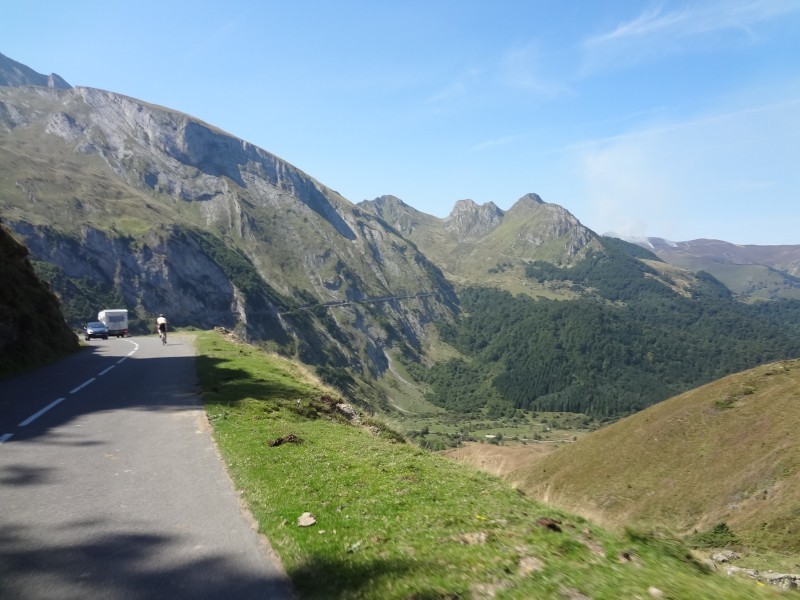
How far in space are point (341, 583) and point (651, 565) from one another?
4371 millimetres

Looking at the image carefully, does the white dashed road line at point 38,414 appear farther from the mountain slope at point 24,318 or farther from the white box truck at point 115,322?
the white box truck at point 115,322

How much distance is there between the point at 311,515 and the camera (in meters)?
8.87

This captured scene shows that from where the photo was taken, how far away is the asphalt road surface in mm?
6484

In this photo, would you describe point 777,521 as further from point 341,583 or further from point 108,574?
point 108,574

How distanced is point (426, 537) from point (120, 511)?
5422 millimetres

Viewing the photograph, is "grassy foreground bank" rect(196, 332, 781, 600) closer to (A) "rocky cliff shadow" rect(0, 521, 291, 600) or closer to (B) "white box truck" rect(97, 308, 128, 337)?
(A) "rocky cliff shadow" rect(0, 521, 291, 600)

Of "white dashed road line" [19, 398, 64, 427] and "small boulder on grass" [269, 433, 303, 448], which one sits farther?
"white dashed road line" [19, 398, 64, 427]

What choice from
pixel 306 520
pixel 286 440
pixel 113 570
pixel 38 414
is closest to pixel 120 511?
pixel 113 570

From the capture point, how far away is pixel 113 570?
6.75 metres

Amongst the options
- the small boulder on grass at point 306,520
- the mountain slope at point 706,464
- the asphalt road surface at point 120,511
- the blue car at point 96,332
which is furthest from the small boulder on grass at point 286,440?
the blue car at point 96,332

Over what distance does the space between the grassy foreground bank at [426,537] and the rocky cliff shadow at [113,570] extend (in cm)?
82

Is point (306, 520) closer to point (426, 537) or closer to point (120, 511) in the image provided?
point (426, 537)

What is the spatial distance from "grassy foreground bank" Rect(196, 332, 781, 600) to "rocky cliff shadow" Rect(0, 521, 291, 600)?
32.1 inches

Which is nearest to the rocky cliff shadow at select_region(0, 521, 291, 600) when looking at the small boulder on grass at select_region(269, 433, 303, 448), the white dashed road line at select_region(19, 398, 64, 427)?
the small boulder on grass at select_region(269, 433, 303, 448)
